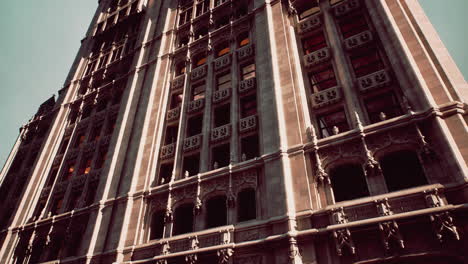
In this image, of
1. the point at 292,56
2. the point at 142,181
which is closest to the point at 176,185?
the point at 142,181

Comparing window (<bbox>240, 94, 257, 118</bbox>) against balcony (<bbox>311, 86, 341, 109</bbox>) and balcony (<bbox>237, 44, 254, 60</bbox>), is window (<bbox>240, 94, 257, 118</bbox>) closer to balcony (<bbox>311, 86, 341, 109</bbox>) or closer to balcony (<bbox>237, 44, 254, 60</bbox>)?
balcony (<bbox>237, 44, 254, 60</bbox>)

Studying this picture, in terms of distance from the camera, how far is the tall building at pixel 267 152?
11852 millimetres

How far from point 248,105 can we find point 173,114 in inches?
265

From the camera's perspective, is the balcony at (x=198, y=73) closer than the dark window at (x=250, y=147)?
No

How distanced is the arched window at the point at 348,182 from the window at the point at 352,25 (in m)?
9.66

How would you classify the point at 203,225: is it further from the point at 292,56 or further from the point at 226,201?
the point at 292,56

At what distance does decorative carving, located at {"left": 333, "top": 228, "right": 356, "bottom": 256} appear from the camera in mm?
11484

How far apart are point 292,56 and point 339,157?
8281 millimetres

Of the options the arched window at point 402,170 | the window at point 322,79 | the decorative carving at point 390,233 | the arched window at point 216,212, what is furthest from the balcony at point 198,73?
the decorative carving at point 390,233

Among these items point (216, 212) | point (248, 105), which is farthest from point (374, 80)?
point (216, 212)

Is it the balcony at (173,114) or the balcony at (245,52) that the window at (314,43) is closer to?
the balcony at (245,52)

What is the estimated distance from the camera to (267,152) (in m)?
16.0

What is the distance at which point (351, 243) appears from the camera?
452 inches

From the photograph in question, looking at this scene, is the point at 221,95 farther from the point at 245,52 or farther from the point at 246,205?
the point at 246,205
